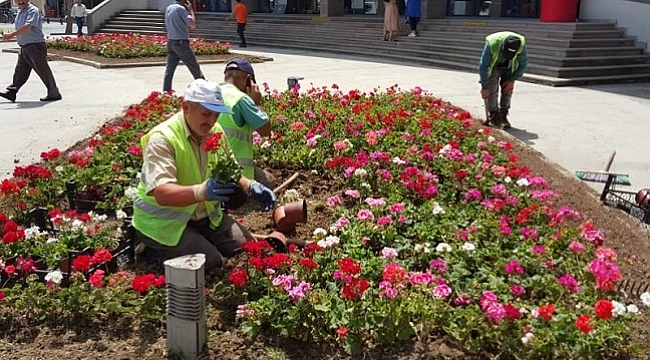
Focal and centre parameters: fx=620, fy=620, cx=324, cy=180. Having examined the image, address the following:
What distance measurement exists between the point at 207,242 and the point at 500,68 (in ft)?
17.8

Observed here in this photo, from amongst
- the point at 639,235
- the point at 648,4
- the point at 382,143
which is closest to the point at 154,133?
the point at 382,143

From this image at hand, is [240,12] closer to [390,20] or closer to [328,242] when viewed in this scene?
[390,20]

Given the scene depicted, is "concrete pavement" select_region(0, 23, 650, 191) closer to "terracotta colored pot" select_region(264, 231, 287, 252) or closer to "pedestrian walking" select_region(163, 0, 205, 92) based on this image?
"pedestrian walking" select_region(163, 0, 205, 92)

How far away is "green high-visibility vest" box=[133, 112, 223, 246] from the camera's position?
3.59m

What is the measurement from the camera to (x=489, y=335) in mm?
2916

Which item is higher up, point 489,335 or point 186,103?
point 186,103

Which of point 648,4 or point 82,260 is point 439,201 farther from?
point 648,4

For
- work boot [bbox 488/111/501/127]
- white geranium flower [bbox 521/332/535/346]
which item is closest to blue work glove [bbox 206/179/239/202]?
white geranium flower [bbox 521/332/535/346]

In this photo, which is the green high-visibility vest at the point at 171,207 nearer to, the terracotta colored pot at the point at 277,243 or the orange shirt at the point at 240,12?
the terracotta colored pot at the point at 277,243

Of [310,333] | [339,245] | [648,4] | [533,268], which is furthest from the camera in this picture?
[648,4]

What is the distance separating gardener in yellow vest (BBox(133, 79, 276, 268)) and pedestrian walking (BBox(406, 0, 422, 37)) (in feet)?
49.0

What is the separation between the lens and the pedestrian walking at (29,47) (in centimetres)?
968

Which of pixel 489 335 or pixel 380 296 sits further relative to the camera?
pixel 380 296

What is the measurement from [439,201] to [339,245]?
48.1 inches
